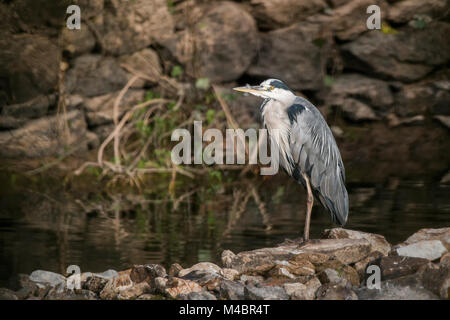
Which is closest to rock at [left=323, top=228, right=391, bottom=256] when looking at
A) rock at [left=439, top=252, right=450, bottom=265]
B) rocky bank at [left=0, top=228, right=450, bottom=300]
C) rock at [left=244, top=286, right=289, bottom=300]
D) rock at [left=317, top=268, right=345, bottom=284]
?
→ rocky bank at [left=0, top=228, right=450, bottom=300]

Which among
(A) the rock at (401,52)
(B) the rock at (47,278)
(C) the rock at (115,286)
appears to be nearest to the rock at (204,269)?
Answer: (C) the rock at (115,286)

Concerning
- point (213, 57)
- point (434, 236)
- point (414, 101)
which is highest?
point (213, 57)

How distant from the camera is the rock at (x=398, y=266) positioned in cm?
447

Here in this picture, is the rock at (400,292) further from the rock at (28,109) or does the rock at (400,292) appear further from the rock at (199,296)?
the rock at (28,109)

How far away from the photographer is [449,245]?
16.3ft

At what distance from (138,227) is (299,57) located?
5764mm

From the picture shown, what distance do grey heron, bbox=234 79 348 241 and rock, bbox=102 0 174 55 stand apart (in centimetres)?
590

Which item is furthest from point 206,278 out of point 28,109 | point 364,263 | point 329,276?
point 28,109

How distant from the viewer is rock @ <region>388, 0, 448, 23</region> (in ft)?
40.4

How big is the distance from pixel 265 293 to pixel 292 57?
27.1 ft

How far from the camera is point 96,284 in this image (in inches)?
181

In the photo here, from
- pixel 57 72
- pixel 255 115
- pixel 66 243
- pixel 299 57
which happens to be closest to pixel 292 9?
pixel 299 57

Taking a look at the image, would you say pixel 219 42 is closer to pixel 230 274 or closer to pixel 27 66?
pixel 27 66

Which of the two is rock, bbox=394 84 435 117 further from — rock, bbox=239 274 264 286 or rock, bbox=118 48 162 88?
rock, bbox=239 274 264 286
